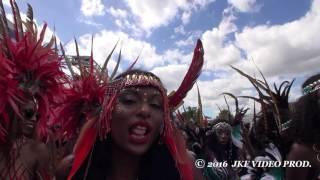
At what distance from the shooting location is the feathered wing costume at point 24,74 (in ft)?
7.77

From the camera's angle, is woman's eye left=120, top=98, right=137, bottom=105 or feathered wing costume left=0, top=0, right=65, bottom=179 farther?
woman's eye left=120, top=98, right=137, bottom=105

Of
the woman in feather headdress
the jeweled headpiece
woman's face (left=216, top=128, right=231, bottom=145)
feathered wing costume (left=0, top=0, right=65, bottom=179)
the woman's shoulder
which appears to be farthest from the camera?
the jeweled headpiece

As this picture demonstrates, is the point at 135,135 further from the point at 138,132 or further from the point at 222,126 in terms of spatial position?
the point at 222,126

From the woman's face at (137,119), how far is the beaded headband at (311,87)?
1379 millimetres

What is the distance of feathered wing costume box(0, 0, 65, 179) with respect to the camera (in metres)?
2.37

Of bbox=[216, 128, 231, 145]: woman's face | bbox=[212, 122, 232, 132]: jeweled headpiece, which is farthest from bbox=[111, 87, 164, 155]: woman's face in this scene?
bbox=[212, 122, 232, 132]: jeweled headpiece

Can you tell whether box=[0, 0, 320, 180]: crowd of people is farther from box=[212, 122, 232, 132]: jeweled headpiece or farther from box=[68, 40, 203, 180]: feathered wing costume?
box=[212, 122, 232, 132]: jeweled headpiece

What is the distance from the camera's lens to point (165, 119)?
8.50 ft

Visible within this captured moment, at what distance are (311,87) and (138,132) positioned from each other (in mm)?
1604

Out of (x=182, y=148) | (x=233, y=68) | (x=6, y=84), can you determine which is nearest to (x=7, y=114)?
(x=6, y=84)

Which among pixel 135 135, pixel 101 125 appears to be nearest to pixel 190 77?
pixel 135 135

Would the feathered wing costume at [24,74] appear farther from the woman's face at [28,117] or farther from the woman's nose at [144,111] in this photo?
the woman's nose at [144,111]

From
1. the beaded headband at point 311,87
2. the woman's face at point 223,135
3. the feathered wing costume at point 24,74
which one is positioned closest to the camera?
the feathered wing costume at point 24,74

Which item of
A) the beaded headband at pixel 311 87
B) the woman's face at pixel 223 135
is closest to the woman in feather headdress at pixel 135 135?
the beaded headband at pixel 311 87
